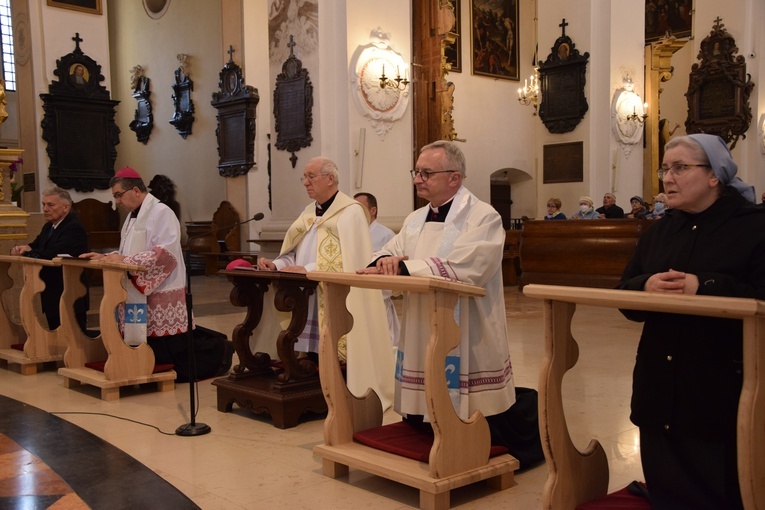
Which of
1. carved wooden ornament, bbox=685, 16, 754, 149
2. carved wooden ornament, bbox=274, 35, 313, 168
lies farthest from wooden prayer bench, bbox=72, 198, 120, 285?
carved wooden ornament, bbox=685, 16, 754, 149

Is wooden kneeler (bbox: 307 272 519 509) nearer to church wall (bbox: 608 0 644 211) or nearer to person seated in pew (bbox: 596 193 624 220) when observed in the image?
person seated in pew (bbox: 596 193 624 220)

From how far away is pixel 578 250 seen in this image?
35.8 feet

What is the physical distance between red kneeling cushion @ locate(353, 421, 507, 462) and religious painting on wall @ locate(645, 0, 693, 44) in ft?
61.3

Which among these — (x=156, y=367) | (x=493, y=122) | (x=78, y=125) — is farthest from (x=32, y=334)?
(x=493, y=122)

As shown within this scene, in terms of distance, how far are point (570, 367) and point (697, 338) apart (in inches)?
17.6

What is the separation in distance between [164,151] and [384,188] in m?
9.01

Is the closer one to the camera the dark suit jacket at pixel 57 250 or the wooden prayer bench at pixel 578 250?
the dark suit jacket at pixel 57 250

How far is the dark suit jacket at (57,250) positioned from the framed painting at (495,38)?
1308cm

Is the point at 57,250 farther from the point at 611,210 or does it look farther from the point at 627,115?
the point at 627,115

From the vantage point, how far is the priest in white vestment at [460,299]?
3.41 meters

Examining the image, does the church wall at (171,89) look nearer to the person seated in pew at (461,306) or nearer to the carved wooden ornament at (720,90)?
the carved wooden ornament at (720,90)

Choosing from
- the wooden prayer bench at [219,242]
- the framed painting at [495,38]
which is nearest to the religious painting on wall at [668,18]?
the framed painting at [495,38]

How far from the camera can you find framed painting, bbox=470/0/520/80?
59.0 feet

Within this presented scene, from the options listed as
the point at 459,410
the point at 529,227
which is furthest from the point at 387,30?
the point at 459,410
